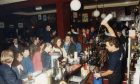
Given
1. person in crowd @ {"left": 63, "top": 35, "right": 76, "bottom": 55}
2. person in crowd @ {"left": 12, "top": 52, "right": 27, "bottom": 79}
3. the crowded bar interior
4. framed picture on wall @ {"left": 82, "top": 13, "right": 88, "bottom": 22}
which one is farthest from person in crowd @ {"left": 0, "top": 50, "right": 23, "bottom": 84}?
framed picture on wall @ {"left": 82, "top": 13, "right": 88, "bottom": 22}

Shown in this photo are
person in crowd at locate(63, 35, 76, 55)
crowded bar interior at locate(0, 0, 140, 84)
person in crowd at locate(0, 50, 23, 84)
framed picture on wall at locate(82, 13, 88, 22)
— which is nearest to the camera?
person in crowd at locate(0, 50, 23, 84)

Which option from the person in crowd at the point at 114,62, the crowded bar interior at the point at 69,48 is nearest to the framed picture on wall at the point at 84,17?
the crowded bar interior at the point at 69,48

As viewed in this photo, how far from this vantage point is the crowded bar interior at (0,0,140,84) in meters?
2.95

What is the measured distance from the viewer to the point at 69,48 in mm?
5758

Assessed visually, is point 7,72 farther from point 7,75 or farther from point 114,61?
point 114,61

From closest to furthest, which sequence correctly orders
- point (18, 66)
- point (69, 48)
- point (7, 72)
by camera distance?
point (7, 72)
point (18, 66)
point (69, 48)

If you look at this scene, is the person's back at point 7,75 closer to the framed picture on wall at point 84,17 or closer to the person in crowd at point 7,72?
the person in crowd at point 7,72

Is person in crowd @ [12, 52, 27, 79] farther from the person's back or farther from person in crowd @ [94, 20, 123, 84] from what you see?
person in crowd @ [94, 20, 123, 84]

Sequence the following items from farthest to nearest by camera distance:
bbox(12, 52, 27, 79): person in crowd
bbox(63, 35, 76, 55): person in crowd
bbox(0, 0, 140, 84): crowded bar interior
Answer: bbox(63, 35, 76, 55): person in crowd
bbox(12, 52, 27, 79): person in crowd
bbox(0, 0, 140, 84): crowded bar interior

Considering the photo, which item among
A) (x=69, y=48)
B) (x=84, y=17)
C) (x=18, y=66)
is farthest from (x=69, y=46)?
(x=84, y=17)

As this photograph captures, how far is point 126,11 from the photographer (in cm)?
1047

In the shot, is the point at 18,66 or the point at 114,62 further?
the point at 18,66

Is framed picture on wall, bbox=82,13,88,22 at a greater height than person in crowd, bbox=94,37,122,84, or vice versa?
framed picture on wall, bbox=82,13,88,22

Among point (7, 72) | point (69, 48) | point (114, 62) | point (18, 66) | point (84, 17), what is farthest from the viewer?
point (84, 17)
